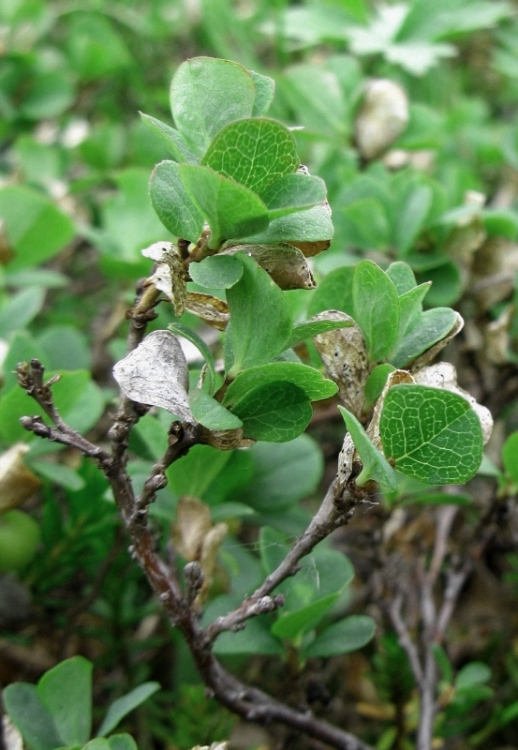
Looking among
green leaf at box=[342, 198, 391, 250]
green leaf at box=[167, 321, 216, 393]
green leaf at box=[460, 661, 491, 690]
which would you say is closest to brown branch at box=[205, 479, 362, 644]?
green leaf at box=[167, 321, 216, 393]

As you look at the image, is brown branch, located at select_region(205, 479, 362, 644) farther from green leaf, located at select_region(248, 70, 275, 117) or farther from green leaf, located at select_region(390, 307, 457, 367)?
green leaf, located at select_region(248, 70, 275, 117)

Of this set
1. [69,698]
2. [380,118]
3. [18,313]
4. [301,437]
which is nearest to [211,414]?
[69,698]

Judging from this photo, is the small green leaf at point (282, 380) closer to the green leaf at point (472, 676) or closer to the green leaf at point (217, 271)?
the green leaf at point (217, 271)

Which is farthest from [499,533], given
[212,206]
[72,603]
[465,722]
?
[212,206]

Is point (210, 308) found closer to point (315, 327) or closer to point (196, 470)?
point (315, 327)

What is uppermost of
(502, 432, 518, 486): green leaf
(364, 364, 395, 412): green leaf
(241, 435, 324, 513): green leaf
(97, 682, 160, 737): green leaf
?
(364, 364, 395, 412): green leaf

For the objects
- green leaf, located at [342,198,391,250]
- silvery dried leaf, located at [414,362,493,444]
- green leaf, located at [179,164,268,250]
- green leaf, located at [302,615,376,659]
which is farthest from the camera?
green leaf, located at [342,198,391,250]
